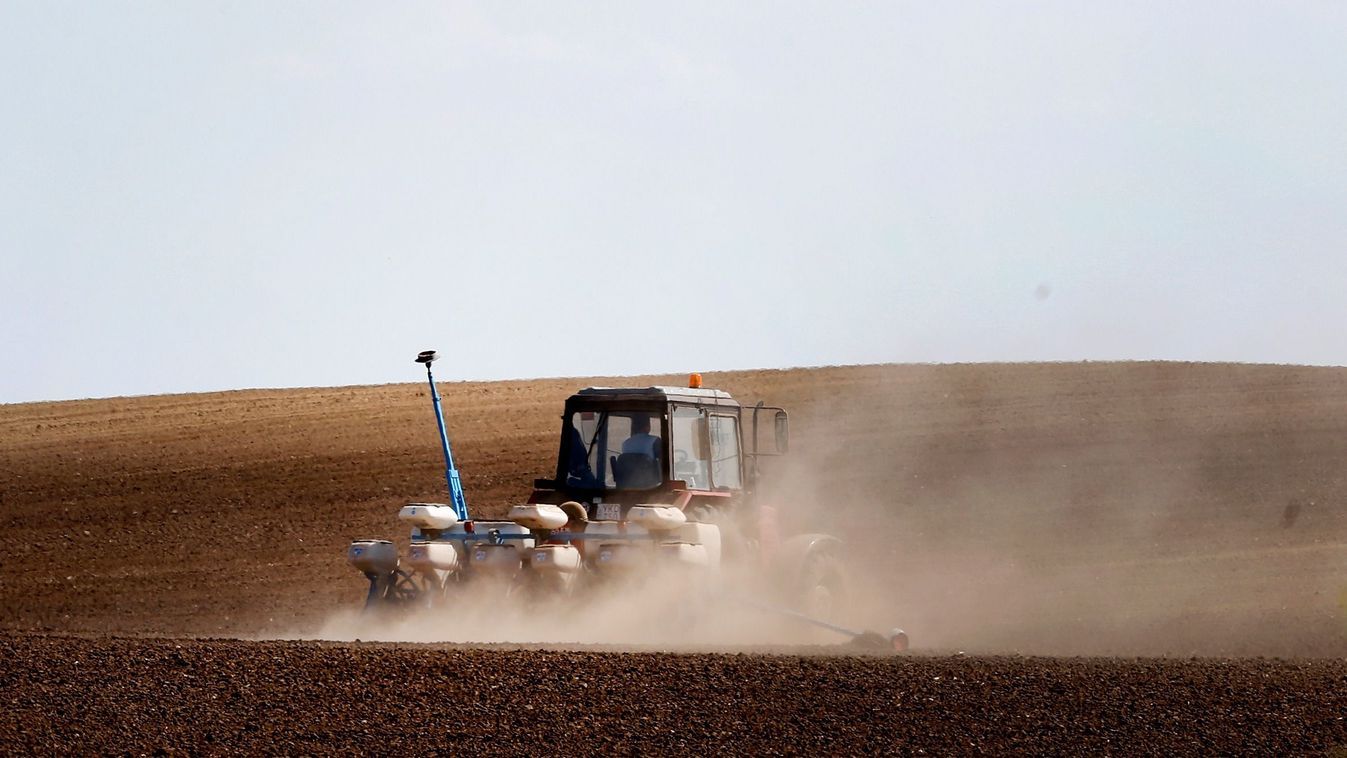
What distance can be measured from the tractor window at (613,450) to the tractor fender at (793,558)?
Result: 1.62 metres

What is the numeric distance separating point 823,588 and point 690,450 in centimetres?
212

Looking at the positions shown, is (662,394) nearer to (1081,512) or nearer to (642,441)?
(642,441)

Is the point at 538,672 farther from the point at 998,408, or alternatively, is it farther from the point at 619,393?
the point at 998,408

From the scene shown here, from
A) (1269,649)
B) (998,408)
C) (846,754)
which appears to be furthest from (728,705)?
(998,408)

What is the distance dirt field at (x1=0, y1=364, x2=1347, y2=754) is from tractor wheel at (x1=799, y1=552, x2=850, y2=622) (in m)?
0.82

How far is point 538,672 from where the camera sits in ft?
35.7

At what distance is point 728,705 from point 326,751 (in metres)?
2.64

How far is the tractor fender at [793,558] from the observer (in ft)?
50.1

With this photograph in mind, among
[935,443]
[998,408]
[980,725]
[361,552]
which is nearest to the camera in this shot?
[980,725]

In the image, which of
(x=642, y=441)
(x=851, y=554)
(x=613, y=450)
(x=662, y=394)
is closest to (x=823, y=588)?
(x=642, y=441)

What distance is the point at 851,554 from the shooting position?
22.6 meters

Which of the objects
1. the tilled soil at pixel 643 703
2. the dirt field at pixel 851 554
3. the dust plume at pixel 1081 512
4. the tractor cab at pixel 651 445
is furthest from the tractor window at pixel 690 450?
the tilled soil at pixel 643 703

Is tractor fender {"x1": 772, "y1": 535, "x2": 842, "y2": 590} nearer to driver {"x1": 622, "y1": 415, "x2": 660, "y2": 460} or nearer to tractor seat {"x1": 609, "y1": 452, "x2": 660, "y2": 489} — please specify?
tractor seat {"x1": 609, "y1": 452, "x2": 660, "y2": 489}

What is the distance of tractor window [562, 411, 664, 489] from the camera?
14867mm
